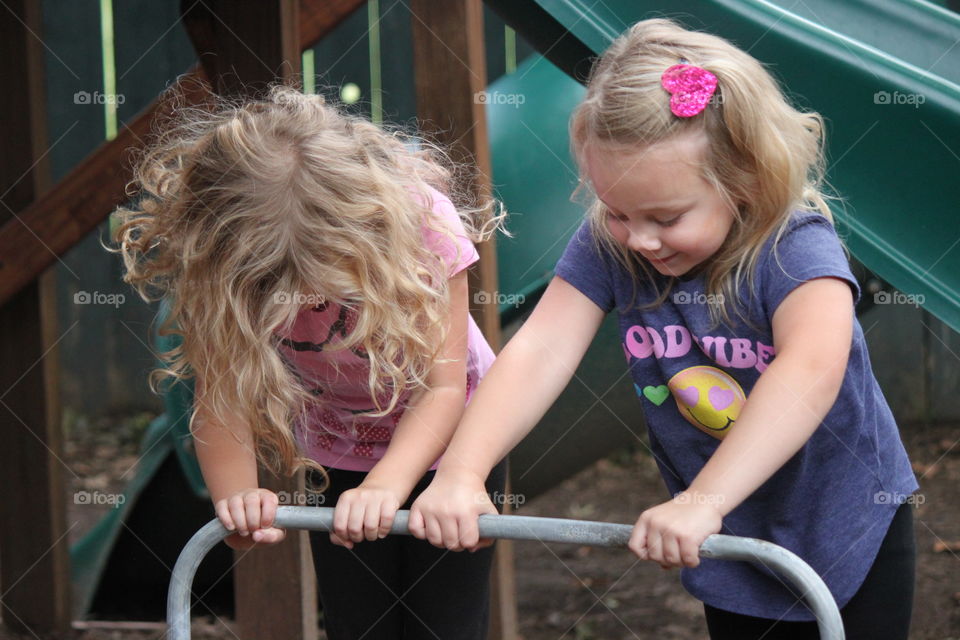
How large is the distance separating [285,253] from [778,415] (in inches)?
28.5

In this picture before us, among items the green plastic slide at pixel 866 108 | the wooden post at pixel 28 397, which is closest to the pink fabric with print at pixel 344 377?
the green plastic slide at pixel 866 108

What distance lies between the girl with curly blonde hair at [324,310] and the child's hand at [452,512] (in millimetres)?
65

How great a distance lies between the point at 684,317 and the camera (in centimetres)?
155

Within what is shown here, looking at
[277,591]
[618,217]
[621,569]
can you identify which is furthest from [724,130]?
[621,569]

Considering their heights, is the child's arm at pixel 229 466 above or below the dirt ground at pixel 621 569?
above

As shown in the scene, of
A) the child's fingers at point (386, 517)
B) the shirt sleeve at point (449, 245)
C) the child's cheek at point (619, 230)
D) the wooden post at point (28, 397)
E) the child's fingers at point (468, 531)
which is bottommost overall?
the wooden post at point (28, 397)

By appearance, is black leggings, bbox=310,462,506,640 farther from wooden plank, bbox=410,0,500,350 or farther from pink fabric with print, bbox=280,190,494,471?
wooden plank, bbox=410,0,500,350

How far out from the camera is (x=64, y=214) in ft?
9.80

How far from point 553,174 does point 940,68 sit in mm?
1058

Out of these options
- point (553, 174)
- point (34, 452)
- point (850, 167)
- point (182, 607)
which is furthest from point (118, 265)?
point (182, 607)

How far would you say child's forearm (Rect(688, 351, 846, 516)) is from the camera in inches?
51.8

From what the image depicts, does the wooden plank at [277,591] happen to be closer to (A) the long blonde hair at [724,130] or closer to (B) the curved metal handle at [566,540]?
(B) the curved metal handle at [566,540]

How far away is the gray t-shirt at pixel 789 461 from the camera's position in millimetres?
1518

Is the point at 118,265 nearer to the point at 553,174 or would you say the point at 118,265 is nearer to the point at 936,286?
the point at 553,174
